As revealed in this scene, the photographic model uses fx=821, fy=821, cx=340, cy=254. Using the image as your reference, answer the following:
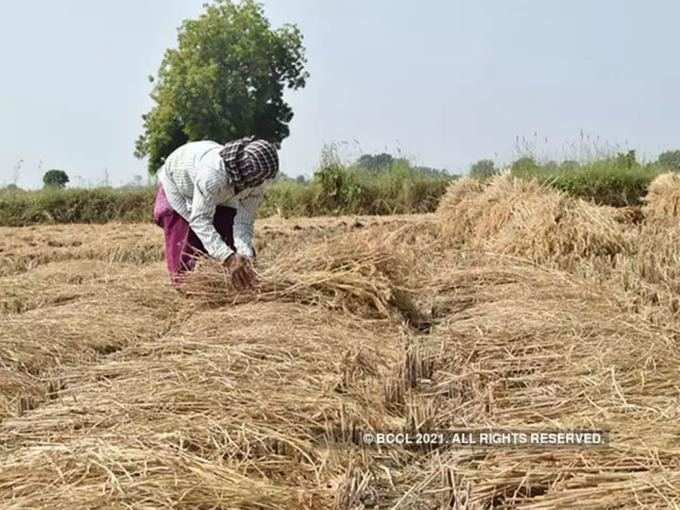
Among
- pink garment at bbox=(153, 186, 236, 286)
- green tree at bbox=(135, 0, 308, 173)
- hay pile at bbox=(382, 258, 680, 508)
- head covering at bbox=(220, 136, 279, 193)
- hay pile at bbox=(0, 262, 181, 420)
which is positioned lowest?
hay pile at bbox=(382, 258, 680, 508)

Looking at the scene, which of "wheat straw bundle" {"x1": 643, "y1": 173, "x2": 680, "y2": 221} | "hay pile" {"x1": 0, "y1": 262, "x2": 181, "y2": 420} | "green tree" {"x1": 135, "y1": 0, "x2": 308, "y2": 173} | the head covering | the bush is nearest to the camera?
"hay pile" {"x1": 0, "y1": 262, "x2": 181, "y2": 420}

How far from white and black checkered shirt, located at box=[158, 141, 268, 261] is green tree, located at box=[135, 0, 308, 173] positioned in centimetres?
1907

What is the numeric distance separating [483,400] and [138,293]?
2439 mm

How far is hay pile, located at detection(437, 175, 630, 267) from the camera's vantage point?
233 inches

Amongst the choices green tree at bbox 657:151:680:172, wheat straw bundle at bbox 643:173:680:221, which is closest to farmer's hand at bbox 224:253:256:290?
wheat straw bundle at bbox 643:173:680:221

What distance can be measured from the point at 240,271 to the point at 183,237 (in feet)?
1.90

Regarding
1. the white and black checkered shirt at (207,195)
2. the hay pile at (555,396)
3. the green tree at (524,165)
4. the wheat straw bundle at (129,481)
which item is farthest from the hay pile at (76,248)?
the green tree at (524,165)

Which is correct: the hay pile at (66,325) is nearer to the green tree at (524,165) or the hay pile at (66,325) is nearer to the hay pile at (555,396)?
the hay pile at (555,396)

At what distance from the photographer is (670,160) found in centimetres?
1454

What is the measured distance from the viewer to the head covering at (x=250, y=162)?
153 inches

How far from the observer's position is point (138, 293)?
436 centimetres

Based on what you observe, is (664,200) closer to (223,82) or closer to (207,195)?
(207,195)

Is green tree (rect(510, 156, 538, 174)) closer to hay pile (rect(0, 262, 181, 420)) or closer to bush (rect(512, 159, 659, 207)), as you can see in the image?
bush (rect(512, 159, 659, 207))

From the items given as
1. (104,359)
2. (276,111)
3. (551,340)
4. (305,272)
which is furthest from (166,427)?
(276,111)
